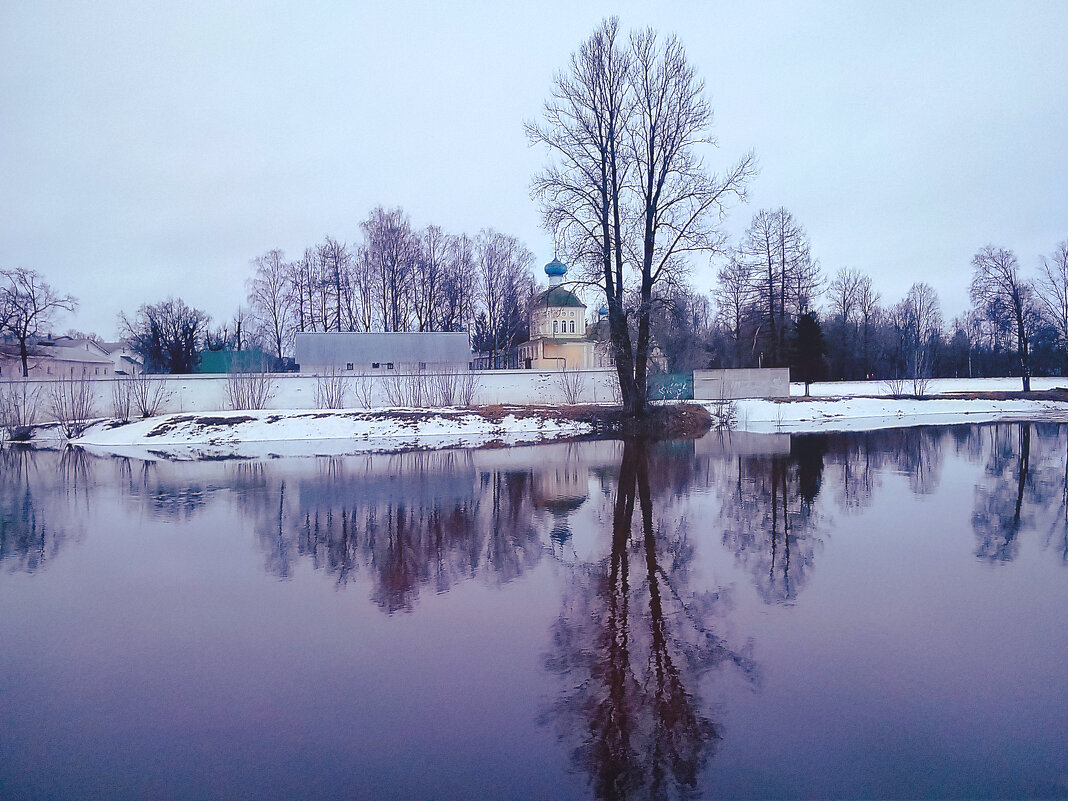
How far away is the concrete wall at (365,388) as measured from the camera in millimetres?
30828

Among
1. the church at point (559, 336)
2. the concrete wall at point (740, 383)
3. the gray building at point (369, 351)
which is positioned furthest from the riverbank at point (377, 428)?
the church at point (559, 336)

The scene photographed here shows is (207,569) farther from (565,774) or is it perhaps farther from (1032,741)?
(1032,741)

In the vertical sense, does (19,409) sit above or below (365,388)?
below

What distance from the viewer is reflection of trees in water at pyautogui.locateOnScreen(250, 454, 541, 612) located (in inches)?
289

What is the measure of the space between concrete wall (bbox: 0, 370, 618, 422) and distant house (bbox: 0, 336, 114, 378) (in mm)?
6714

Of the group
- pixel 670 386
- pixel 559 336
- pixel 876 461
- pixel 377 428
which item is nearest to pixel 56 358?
pixel 559 336

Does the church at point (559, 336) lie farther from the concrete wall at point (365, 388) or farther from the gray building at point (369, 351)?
the concrete wall at point (365, 388)

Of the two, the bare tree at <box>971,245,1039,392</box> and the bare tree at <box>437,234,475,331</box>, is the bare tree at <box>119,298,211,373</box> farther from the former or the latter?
the bare tree at <box>971,245,1039,392</box>

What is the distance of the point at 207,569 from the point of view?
25.6 feet

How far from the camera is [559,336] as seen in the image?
70438 mm

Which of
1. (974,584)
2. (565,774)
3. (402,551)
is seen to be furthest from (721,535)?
(565,774)

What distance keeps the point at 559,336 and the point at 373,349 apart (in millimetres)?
29433

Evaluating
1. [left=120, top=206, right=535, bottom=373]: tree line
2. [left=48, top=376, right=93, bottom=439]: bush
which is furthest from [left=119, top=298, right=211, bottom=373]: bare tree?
[left=48, top=376, right=93, bottom=439]: bush

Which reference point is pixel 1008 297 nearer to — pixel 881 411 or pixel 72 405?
pixel 881 411
